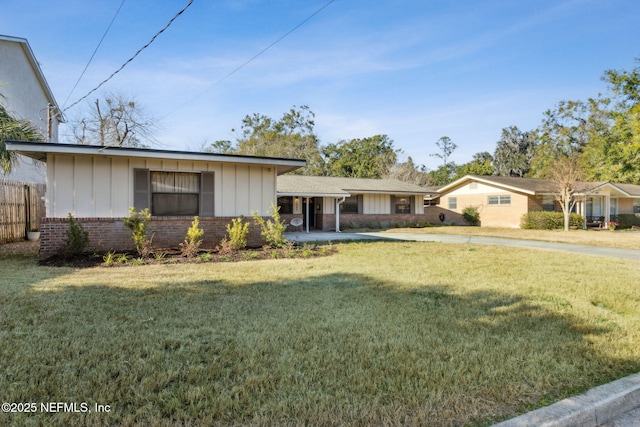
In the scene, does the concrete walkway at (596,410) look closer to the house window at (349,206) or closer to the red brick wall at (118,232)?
the red brick wall at (118,232)

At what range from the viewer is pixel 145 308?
4547 mm

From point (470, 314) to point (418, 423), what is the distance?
2610 millimetres

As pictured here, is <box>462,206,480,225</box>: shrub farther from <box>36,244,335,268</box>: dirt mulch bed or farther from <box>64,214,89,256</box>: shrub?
<box>64,214,89,256</box>: shrub

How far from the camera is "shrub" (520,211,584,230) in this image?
23.1 metres

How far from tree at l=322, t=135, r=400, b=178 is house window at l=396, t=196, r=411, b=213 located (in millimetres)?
16963

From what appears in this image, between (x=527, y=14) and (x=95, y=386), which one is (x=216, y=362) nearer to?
(x=95, y=386)

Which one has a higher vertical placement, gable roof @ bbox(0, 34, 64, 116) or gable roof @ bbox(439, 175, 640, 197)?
gable roof @ bbox(0, 34, 64, 116)

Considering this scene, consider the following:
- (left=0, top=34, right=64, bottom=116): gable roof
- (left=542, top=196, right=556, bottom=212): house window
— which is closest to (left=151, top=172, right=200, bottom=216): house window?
(left=0, top=34, right=64, bottom=116): gable roof

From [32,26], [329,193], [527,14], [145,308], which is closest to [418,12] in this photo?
[527,14]

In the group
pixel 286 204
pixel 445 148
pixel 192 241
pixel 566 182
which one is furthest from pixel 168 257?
pixel 445 148

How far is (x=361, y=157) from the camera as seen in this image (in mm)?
44156

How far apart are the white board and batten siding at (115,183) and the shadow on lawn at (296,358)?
5.07 meters

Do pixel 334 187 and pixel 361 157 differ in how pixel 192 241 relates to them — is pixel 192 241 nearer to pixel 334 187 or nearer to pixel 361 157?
pixel 334 187

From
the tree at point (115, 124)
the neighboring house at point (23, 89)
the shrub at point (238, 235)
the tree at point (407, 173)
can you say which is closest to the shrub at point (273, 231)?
the shrub at point (238, 235)
